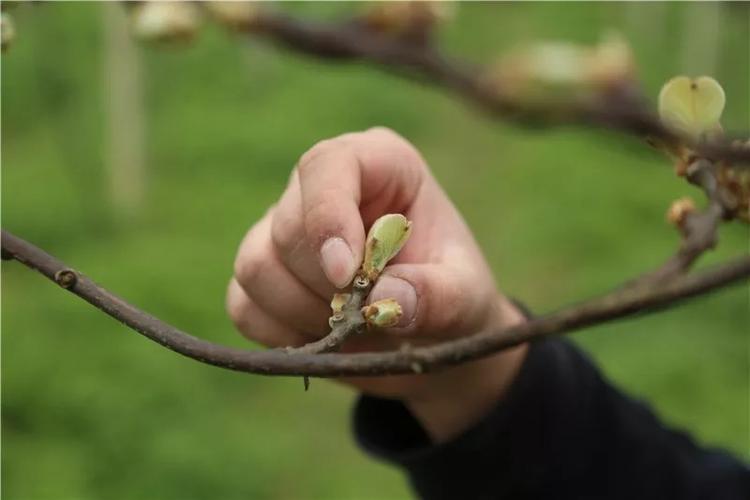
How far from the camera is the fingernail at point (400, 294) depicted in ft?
1.06

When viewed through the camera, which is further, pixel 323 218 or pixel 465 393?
pixel 465 393

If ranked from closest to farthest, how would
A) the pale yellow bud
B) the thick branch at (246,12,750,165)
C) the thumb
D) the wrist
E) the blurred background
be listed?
the thick branch at (246,12,750,165) → the pale yellow bud → the thumb → the wrist → the blurred background

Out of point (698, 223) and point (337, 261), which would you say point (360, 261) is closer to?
point (337, 261)

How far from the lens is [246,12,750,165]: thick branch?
0.14 m

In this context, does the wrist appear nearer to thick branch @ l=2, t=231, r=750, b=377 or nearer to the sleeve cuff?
the sleeve cuff

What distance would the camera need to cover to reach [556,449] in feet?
2.40

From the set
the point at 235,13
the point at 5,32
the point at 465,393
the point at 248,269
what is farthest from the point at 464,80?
the point at 465,393

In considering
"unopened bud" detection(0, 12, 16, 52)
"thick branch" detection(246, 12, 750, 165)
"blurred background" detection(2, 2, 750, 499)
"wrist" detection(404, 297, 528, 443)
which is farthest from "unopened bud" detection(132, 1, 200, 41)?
"blurred background" detection(2, 2, 750, 499)

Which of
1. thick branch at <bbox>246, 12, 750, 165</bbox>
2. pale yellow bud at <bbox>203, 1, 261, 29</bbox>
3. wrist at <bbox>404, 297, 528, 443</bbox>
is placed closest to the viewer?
thick branch at <bbox>246, 12, 750, 165</bbox>

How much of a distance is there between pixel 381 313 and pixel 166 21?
5.9 inches

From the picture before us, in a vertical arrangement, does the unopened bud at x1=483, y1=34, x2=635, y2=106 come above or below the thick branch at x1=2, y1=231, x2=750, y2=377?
above

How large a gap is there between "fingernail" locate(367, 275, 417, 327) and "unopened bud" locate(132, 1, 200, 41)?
0.12 meters

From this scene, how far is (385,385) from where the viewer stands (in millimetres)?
606

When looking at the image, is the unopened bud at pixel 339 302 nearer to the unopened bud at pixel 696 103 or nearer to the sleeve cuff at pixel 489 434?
the unopened bud at pixel 696 103
